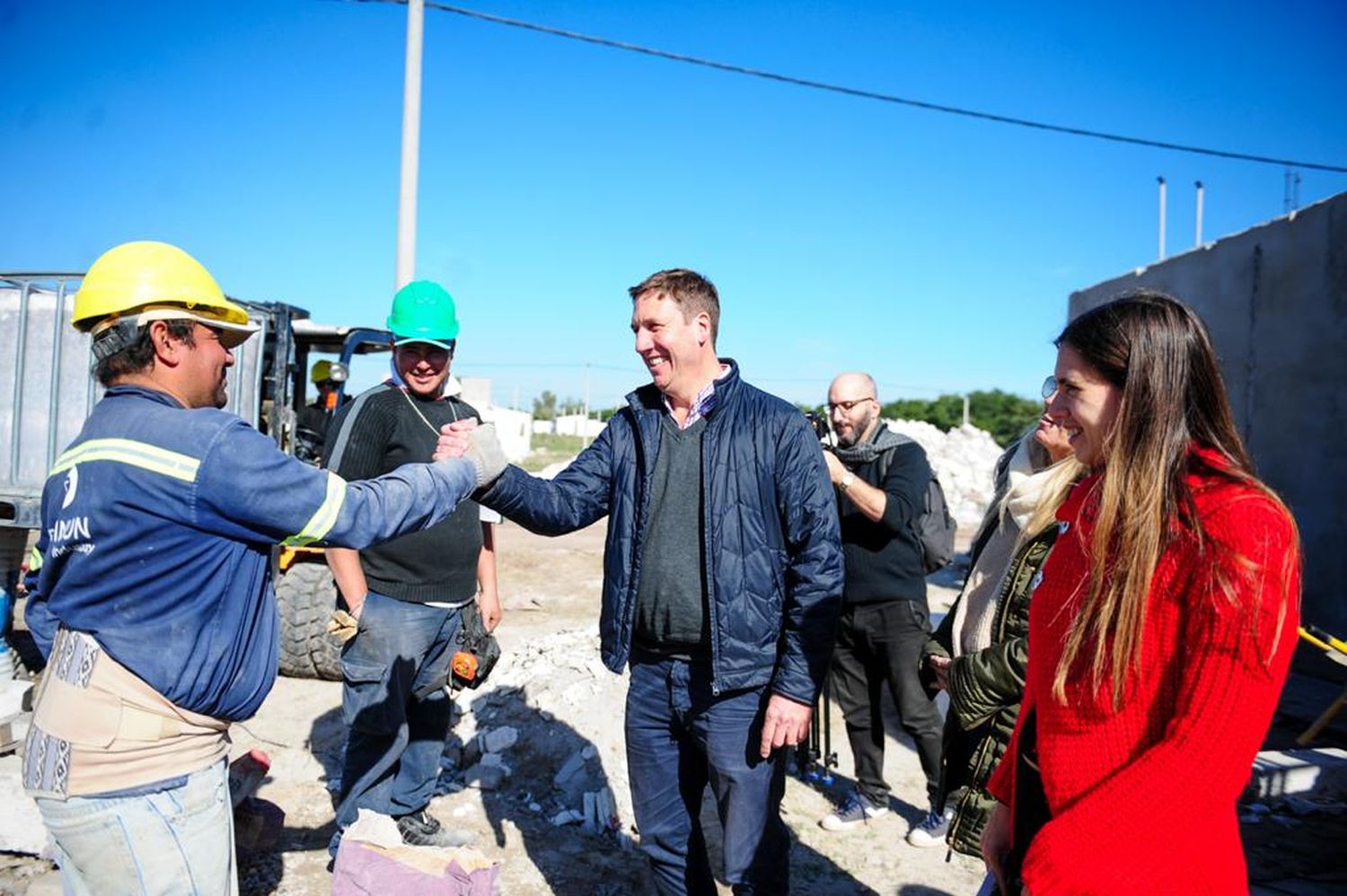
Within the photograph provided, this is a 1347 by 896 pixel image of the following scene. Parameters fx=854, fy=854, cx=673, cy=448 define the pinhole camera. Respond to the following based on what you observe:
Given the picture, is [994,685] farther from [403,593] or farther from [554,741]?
[554,741]

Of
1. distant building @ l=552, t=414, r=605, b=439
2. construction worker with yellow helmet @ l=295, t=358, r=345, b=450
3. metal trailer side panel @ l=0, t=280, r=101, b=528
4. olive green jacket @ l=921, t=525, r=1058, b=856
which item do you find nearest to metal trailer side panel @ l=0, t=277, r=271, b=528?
metal trailer side panel @ l=0, t=280, r=101, b=528

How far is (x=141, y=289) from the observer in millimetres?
1941

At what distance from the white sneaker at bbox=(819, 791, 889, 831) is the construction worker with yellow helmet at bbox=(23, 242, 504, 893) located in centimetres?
287

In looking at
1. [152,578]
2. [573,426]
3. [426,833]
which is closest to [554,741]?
[426,833]

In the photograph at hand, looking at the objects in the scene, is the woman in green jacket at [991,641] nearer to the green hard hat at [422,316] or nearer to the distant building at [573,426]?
the green hard hat at [422,316]

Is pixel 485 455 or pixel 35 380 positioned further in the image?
pixel 35 380

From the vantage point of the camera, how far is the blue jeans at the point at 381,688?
3320 mm

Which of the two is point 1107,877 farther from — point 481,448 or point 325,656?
point 325,656

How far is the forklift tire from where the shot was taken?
19.2 feet

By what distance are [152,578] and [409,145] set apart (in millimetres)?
7088

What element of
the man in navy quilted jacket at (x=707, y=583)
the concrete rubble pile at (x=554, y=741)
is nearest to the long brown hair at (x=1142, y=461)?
the man in navy quilted jacket at (x=707, y=583)

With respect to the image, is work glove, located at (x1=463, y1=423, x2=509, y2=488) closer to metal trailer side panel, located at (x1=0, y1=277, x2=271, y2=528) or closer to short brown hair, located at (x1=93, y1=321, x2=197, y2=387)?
short brown hair, located at (x1=93, y1=321, x2=197, y2=387)

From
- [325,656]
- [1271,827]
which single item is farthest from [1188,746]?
[325,656]

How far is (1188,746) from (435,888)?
7.52 ft
